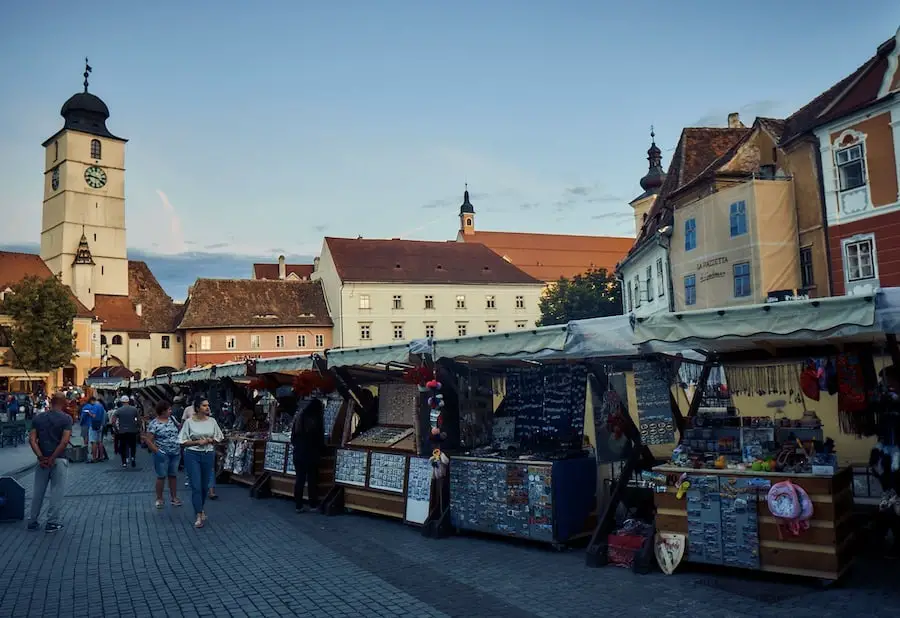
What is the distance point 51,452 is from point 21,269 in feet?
226

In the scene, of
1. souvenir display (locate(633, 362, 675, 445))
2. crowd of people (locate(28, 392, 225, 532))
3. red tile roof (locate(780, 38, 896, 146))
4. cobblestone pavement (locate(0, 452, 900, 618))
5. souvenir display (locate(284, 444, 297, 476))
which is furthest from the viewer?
red tile roof (locate(780, 38, 896, 146))

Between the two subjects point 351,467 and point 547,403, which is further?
point 351,467

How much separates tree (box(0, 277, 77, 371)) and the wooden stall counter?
5754 centimetres

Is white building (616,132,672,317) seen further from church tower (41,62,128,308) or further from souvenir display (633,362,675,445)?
church tower (41,62,128,308)

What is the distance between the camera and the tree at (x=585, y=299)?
58.9 meters

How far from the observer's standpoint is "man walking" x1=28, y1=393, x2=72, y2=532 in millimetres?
10203

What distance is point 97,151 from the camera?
76.4 metres

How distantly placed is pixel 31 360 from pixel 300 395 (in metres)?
51.0

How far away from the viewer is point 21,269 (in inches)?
2731

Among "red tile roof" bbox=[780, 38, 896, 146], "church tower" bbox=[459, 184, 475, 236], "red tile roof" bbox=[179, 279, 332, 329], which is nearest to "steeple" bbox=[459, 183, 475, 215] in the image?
"church tower" bbox=[459, 184, 475, 236]

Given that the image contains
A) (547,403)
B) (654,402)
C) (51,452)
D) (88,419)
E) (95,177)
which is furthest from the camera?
(95,177)

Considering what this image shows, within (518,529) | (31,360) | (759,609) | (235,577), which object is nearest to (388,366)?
(518,529)

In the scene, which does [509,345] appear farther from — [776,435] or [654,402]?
[776,435]

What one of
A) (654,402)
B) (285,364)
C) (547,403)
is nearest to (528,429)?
(547,403)
